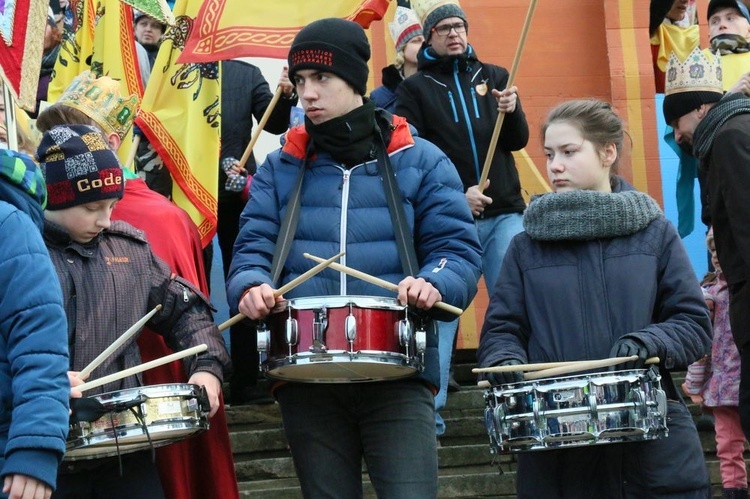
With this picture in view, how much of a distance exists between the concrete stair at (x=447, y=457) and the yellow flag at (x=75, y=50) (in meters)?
2.31

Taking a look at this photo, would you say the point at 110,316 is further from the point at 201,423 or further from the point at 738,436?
the point at 738,436

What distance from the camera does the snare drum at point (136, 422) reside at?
5.00 meters

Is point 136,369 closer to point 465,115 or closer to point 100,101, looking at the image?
point 100,101

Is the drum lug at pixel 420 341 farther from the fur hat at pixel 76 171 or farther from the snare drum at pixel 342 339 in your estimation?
the fur hat at pixel 76 171

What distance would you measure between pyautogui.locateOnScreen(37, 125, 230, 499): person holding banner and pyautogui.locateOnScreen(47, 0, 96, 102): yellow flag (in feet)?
11.6

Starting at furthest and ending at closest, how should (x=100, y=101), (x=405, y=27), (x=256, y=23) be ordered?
(x=405, y=27)
(x=256, y=23)
(x=100, y=101)

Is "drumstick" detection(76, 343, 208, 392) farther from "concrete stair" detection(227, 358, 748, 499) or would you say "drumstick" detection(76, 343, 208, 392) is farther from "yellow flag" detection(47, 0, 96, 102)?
"yellow flag" detection(47, 0, 96, 102)

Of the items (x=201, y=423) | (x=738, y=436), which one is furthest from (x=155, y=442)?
(x=738, y=436)

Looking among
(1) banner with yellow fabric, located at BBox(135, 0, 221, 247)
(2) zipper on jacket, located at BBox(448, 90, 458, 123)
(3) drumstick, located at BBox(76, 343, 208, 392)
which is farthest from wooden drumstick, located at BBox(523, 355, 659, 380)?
(2) zipper on jacket, located at BBox(448, 90, 458, 123)

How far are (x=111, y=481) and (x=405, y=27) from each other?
4937 mm

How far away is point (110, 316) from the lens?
548cm

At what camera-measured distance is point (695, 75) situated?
29.2 feet

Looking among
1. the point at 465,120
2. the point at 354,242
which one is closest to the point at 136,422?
the point at 354,242

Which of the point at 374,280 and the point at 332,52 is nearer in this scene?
the point at 374,280
